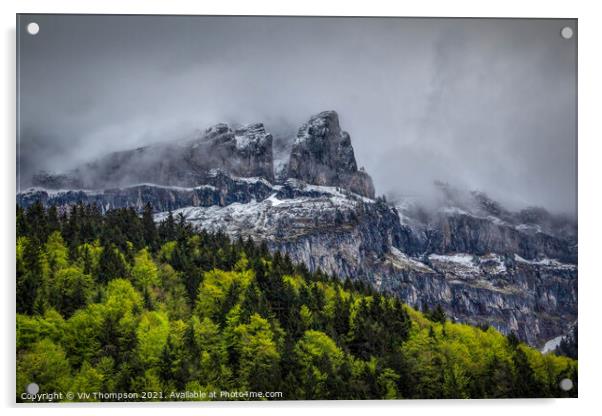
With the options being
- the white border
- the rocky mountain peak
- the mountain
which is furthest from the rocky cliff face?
the white border

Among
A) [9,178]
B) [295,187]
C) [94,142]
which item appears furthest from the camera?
[295,187]

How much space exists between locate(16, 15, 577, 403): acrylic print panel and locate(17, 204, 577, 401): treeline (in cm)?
4

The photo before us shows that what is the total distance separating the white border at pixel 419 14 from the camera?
977 cm

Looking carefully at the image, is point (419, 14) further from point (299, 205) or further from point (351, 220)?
point (299, 205)

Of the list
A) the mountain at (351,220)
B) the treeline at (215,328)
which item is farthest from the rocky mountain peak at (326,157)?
the treeline at (215,328)

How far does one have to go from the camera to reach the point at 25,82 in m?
10.1

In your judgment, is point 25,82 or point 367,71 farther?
point 367,71

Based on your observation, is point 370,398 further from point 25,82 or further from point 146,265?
Answer: point 25,82

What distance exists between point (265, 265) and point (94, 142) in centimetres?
363

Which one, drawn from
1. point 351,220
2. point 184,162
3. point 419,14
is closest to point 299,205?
point 351,220

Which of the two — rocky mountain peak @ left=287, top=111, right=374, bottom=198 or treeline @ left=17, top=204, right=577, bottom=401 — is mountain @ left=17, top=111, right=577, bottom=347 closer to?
rocky mountain peak @ left=287, top=111, right=374, bottom=198

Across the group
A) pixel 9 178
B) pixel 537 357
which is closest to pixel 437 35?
pixel 537 357

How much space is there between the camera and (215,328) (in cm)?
1041

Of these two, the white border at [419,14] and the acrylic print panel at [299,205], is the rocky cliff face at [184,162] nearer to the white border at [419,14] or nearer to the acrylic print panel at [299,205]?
the acrylic print panel at [299,205]
